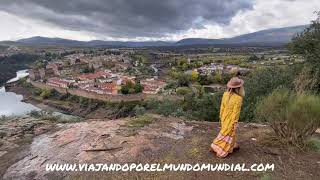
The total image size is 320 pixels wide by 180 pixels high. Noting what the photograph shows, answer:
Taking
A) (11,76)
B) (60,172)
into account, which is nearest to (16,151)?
(60,172)

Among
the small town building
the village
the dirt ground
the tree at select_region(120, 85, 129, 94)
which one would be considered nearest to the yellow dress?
the dirt ground

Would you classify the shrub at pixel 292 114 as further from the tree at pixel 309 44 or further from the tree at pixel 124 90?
the tree at pixel 124 90

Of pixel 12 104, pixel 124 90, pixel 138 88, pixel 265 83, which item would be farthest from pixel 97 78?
pixel 265 83

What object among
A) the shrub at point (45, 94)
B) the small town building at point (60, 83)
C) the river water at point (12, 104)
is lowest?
the river water at point (12, 104)

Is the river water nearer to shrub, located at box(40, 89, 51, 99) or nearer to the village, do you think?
shrub, located at box(40, 89, 51, 99)

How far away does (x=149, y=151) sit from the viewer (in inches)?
263

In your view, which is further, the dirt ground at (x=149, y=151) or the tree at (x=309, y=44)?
the tree at (x=309, y=44)

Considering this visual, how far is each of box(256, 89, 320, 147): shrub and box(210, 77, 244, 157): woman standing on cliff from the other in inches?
36.4

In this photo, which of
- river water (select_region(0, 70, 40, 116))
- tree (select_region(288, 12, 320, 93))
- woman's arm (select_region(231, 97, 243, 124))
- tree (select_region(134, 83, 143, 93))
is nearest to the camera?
woman's arm (select_region(231, 97, 243, 124))

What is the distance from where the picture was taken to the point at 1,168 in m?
6.71

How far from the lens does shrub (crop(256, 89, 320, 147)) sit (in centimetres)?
616

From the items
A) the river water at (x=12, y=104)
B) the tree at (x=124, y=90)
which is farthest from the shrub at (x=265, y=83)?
the river water at (x=12, y=104)

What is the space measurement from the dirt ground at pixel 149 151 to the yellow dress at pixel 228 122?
0.61ft

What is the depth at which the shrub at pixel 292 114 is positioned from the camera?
6160 mm
